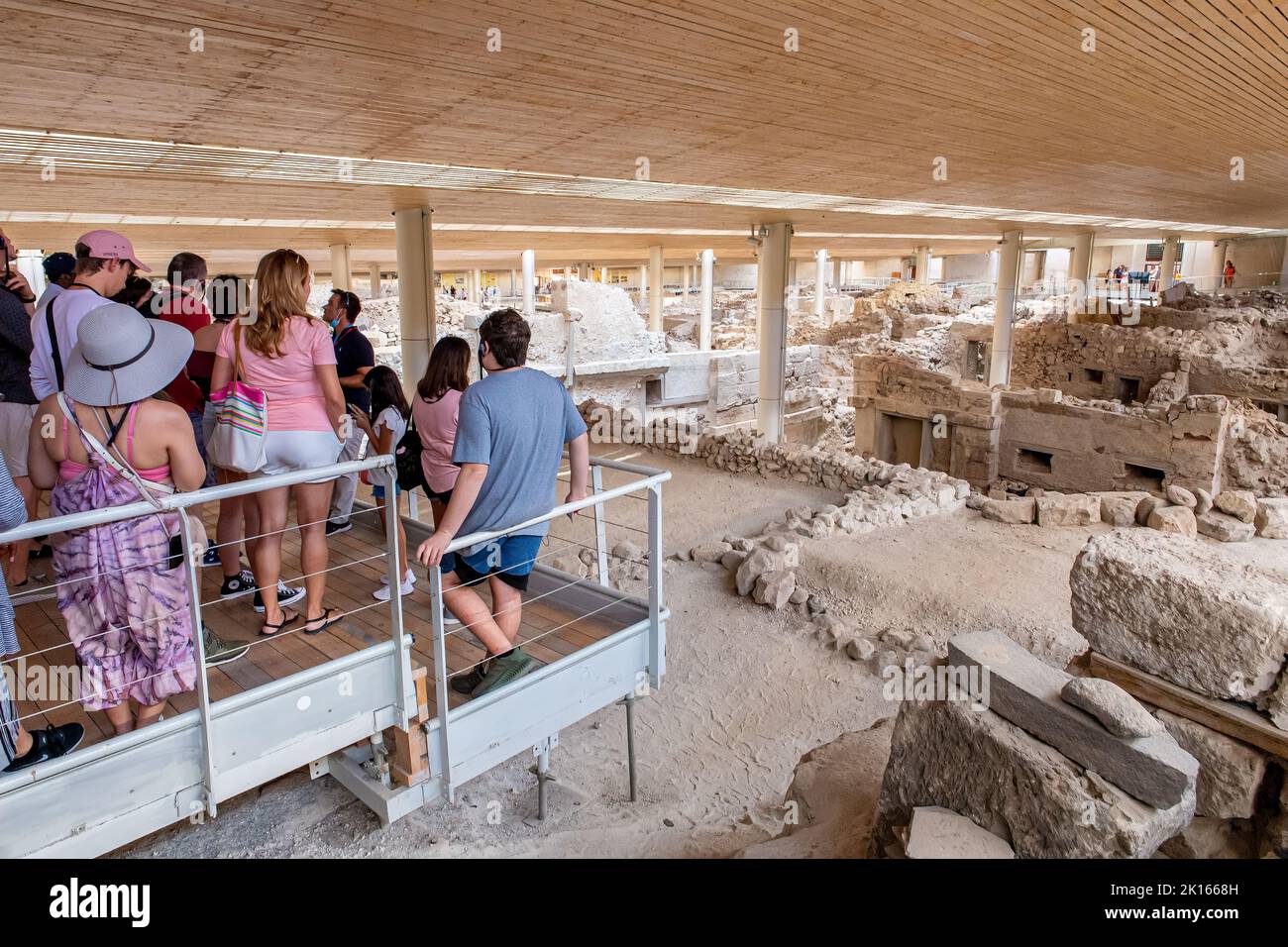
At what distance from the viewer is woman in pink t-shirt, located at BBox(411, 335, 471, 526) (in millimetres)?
4258

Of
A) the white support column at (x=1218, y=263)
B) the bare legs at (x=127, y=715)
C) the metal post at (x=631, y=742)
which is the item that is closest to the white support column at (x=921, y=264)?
the white support column at (x=1218, y=263)

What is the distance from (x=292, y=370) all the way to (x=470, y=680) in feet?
5.68

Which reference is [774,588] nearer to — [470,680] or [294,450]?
[470,680]

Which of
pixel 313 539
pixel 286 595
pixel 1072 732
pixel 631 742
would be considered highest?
pixel 313 539

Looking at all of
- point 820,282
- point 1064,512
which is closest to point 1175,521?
point 1064,512

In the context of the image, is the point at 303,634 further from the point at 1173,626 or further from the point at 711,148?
the point at 711,148

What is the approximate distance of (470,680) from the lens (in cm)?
409

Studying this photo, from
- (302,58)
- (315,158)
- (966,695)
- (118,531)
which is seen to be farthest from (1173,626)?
(315,158)

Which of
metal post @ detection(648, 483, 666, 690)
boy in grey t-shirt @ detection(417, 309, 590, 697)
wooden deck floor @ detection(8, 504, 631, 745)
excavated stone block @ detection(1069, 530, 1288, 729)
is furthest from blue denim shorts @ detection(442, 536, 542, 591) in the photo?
excavated stone block @ detection(1069, 530, 1288, 729)

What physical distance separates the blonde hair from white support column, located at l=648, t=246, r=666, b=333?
22325mm

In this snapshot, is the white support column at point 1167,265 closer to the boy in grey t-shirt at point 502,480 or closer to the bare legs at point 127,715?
the boy in grey t-shirt at point 502,480

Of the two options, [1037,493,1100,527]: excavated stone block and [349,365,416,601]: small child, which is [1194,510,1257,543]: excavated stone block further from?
[349,365,416,601]: small child

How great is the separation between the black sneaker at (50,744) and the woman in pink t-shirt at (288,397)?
0.97 meters

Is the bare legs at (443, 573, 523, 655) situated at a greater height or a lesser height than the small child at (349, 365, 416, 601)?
lesser
